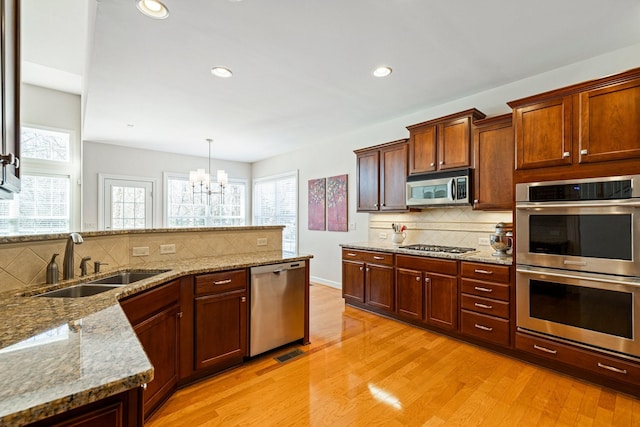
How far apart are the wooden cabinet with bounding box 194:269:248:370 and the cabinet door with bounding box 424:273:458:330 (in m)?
1.92

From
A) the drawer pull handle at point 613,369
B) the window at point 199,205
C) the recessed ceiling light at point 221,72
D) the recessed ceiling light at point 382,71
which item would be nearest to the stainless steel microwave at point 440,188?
the recessed ceiling light at point 382,71

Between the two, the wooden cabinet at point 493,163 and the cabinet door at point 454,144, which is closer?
the wooden cabinet at point 493,163

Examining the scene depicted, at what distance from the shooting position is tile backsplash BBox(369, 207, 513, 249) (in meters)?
3.41

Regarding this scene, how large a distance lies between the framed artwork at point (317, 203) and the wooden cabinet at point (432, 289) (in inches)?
89.1

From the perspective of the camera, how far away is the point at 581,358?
2277mm

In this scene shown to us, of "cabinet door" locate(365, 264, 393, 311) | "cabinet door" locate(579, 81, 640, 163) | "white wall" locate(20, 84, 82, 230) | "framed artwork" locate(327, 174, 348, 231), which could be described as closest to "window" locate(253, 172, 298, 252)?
"framed artwork" locate(327, 174, 348, 231)

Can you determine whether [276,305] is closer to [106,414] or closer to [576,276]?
[106,414]

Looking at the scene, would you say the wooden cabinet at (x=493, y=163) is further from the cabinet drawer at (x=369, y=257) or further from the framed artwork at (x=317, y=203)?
the framed artwork at (x=317, y=203)

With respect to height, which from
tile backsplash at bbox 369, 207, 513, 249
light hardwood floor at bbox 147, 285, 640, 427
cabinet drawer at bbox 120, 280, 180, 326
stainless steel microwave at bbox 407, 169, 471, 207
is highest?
stainless steel microwave at bbox 407, 169, 471, 207

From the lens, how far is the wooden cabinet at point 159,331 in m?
1.76

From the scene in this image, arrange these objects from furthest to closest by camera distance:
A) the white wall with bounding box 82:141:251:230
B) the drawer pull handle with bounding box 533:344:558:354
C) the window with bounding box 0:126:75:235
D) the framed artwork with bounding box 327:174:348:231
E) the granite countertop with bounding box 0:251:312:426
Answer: the white wall with bounding box 82:141:251:230
the framed artwork with bounding box 327:174:348:231
the window with bounding box 0:126:75:235
the drawer pull handle with bounding box 533:344:558:354
the granite countertop with bounding box 0:251:312:426

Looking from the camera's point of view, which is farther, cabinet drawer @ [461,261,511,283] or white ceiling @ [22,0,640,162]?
cabinet drawer @ [461,261,511,283]

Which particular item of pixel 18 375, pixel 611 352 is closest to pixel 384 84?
pixel 611 352

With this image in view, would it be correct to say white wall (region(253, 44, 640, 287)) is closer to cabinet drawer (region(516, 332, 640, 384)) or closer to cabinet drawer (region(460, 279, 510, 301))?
cabinet drawer (region(460, 279, 510, 301))
